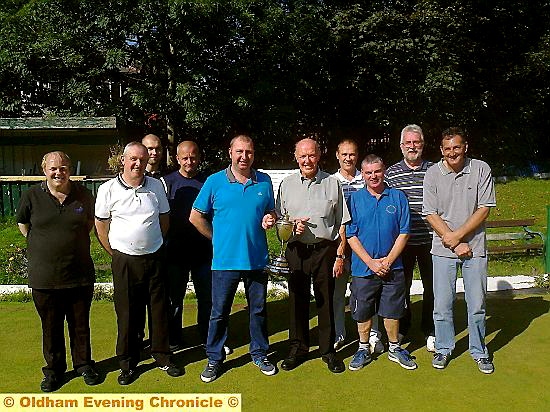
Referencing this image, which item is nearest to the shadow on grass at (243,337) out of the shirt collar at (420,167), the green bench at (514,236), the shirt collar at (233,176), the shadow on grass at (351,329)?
the shadow on grass at (351,329)

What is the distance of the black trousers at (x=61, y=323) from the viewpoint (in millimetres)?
4059

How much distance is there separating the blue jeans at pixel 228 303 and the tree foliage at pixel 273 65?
1040 centimetres

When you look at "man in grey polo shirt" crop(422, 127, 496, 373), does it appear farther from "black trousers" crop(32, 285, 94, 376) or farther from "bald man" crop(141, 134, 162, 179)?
"black trousers" crop(32, 285, 94, 376)

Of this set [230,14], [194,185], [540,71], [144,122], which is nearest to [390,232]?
[194,185]

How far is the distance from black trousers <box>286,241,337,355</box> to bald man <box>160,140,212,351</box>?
2.31 feet

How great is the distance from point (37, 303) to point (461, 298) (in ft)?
13.5

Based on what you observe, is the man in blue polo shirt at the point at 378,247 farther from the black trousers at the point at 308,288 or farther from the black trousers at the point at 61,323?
the black trousers at the point at 61,323

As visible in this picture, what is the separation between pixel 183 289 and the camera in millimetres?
4762

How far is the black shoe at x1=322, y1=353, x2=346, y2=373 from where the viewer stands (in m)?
4.31

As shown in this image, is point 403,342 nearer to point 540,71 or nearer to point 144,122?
point 144,122

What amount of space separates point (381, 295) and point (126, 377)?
1897mm

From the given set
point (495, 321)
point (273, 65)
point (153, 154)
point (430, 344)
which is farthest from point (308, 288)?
point (273, 65)

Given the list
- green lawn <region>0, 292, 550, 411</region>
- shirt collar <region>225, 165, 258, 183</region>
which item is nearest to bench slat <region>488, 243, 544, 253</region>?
green lawn <region>0, 292, 550, 411</region>

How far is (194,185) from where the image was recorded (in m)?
4.60
